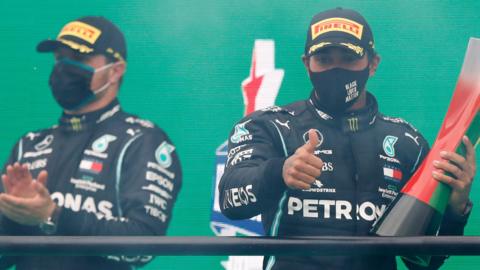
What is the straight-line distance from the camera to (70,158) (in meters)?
2.12

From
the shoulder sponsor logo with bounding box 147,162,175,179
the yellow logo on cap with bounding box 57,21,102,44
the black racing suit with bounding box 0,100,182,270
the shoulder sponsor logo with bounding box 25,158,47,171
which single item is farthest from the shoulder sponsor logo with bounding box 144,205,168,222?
the yellow logo on cap with bounding box 57,21,102,44

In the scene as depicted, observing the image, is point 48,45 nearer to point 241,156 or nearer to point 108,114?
point 108,114

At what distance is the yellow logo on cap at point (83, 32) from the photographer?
2.29 metres

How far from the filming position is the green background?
2686 millimetres

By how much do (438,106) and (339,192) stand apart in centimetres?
96

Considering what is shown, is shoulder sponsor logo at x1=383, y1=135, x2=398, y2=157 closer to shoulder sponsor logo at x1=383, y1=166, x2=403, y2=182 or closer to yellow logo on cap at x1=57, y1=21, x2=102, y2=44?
shoulder sponsor logo at x1=383, y1=166, x2=403, y2=182

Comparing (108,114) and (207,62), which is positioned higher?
(207,62)

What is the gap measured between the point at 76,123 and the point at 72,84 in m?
0.12

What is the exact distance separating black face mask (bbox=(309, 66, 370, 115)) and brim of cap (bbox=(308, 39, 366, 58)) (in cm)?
5

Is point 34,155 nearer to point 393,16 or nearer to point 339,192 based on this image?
point 339,192

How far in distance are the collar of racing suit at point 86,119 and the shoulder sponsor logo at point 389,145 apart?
2.25ft

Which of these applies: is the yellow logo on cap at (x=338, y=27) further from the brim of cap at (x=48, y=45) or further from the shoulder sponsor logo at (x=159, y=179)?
the brim of cap at (x=48, y=45)

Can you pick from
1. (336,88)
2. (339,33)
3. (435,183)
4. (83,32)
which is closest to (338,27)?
(339,33)

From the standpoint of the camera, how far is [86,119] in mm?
2209
